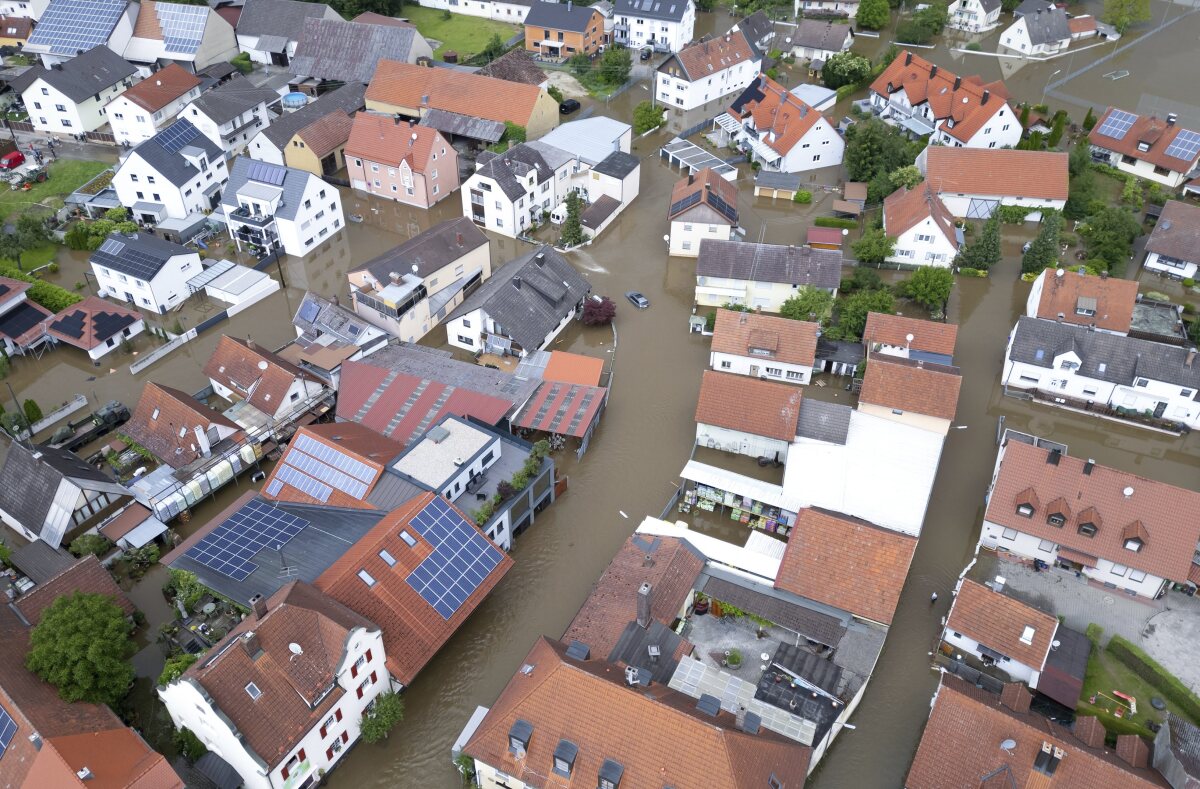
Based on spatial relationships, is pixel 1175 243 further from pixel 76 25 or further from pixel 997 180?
pixel 76 25

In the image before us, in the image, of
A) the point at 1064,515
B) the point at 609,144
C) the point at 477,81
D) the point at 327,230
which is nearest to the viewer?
the point at 1064,515

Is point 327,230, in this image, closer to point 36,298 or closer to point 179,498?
point 36,298

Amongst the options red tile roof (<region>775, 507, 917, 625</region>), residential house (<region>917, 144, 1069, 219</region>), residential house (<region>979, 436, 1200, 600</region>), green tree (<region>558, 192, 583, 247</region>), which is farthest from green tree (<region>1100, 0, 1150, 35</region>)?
red tile roof (<region>775, 507, 917, 625</region>)

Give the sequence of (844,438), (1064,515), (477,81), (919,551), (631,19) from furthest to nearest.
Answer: (631,19) → (477,81) → (844,438) → (919,551) → (1064,515)

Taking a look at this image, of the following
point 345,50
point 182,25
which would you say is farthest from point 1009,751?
point 182,25

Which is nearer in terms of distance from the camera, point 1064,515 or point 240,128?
point 1064,515

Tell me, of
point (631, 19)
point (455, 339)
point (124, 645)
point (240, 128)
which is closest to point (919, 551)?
point (455, 339)

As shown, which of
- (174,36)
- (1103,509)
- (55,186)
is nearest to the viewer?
(1103,509)

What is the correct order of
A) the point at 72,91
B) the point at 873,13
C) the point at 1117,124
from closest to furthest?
the point at 1117,124 < the point at 72,91 < the point at 873,13
